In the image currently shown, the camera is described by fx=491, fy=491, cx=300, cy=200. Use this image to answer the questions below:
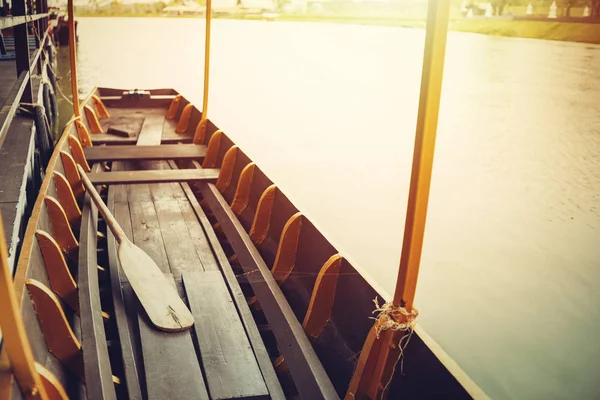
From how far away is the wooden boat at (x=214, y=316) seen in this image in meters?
1.70

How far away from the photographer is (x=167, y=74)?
1077 inches

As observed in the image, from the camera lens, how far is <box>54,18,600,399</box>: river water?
4621mm

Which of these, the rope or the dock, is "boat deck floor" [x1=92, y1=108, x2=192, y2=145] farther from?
the rope

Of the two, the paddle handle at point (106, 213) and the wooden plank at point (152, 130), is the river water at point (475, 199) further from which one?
the wooden plank at point (152, 130)

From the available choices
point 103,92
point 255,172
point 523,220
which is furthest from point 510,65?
point 255,172

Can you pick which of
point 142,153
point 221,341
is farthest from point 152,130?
point 221,341

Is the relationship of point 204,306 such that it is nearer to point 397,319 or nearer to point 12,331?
point 397,319

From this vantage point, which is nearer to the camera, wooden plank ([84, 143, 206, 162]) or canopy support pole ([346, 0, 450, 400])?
canopy support pole ([346, 0, 450, 400])

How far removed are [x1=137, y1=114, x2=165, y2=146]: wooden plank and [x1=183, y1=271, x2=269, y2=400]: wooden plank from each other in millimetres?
3122

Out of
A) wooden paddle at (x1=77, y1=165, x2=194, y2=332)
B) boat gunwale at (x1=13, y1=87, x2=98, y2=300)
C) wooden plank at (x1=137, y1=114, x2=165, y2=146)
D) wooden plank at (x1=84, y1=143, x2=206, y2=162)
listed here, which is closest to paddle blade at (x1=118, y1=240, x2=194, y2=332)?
wooden paddle at (x1=77, y1=165, x2=194, y2=332)

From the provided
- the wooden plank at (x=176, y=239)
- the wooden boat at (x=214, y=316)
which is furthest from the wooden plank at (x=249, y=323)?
the wooden plank at (x=176, y=239)

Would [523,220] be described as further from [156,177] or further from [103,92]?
[103,92]

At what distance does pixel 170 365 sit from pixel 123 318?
1.46 feet

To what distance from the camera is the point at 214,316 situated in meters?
2.46
